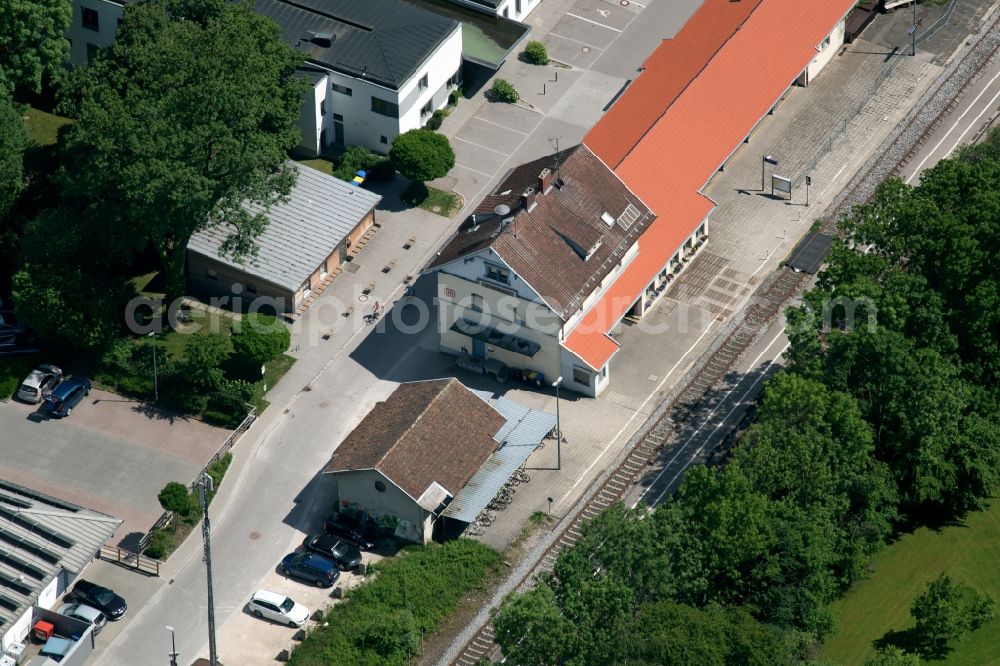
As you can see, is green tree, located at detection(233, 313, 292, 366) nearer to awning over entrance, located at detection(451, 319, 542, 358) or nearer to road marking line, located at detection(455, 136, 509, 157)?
awning over entrance, located at detection(451, 319, 542, 358)

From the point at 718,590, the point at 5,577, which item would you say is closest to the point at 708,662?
the point at 718,590

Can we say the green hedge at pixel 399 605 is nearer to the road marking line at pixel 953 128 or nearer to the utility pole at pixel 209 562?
the utility pole at pixel 209 562

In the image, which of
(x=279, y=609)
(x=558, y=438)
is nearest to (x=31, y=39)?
(x=558, y=438)

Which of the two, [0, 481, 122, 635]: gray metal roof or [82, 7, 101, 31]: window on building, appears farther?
[82, 7, 101, 31]: window on building

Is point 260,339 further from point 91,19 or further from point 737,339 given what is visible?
point 91,19

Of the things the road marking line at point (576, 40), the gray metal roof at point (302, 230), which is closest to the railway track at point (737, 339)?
the road marking line at point (576, 40)

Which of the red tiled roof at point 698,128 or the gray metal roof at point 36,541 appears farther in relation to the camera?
the red tiled roof at point 698,128

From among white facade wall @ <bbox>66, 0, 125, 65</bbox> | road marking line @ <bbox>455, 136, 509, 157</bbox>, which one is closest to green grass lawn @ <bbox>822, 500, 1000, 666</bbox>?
road marking line @ <bbox>455, 136, 509, 157</bbox>
